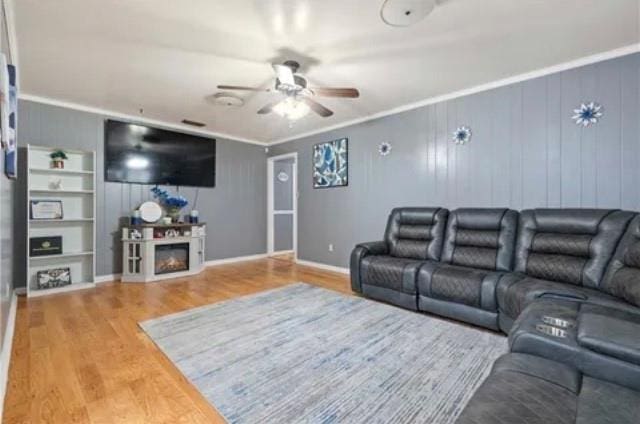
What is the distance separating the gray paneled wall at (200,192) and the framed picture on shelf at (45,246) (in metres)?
0.20

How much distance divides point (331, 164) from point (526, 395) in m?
4.29

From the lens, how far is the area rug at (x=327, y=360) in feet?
5.20

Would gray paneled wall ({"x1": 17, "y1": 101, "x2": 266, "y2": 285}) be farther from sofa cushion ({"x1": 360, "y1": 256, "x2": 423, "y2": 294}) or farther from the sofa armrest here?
sofa cushion ({"x1": 360, "y1": 256, "x2": 423, "y2": 294})

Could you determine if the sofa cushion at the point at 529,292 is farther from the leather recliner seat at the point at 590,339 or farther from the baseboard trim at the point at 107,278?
the baseboard trim at the point at 107,278

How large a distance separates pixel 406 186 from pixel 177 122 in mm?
3629

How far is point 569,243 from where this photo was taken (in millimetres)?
2486

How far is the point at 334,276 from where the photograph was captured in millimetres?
4551

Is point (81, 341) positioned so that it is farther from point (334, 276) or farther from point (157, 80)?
point (334, 276)

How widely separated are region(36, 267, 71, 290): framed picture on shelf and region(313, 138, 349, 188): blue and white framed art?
3.66 metres

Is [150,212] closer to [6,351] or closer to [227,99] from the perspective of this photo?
[227,99]

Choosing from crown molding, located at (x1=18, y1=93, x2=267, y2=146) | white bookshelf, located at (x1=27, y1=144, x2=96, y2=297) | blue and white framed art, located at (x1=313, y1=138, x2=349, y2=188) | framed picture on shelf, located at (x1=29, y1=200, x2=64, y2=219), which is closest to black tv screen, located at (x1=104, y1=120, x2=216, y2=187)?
crown molding, located at (x1=18, y1=93, x2=267, y2=146)

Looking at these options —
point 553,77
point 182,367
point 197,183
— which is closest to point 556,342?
point 182,367

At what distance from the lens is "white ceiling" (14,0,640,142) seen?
2.04 metres

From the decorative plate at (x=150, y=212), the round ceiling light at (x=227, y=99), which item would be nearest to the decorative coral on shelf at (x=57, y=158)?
the decorative plate at (x=150, y=212)
